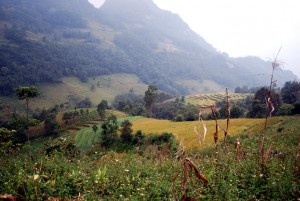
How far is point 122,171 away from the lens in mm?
8773

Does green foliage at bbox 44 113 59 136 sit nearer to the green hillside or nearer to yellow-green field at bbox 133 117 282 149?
yellow-green field at bbox 133 117 282 149

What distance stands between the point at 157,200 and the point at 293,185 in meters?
2.89

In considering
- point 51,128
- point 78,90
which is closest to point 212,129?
point 51,128

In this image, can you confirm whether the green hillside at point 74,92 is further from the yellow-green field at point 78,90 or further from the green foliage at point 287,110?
the green foliage at point 287,110

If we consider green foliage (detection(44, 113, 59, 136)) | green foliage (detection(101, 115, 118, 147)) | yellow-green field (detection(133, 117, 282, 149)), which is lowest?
green foliage (detection(44, 113, 59, 136))

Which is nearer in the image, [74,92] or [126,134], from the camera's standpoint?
[126,134]

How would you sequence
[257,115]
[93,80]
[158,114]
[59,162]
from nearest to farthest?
[59,162] → [257,115] → [158,114] → [93,80]

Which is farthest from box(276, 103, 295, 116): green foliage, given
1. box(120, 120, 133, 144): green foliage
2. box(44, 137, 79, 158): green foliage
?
box(44, 137, 79, 158): green foliage

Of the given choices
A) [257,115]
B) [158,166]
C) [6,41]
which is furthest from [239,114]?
[6,41]

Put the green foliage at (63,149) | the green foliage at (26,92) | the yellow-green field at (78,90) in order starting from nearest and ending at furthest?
1. the green foliage at (63,149)
2. the green foliage at (26,92)
3. the yellow-green field at (78,90)

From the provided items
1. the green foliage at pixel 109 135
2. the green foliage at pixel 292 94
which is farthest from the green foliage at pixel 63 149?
the green foliage at pixel 292 94

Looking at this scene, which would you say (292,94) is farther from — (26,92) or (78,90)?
(78,90)

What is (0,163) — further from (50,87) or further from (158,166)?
(50,87)

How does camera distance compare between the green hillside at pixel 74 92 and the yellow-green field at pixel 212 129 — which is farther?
the green hillside at pixel 74 92
